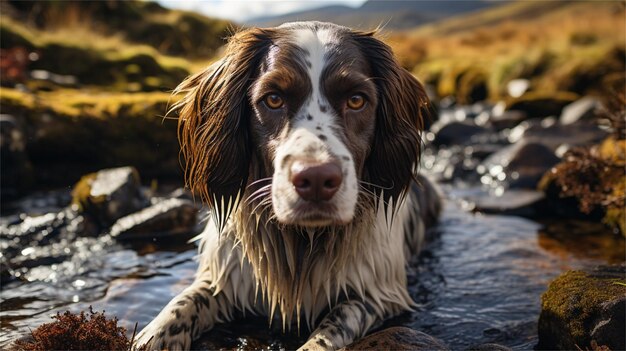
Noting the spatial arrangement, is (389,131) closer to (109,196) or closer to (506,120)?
(109,196)

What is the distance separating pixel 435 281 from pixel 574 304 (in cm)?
155

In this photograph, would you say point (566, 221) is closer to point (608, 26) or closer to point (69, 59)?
point (69, 59)

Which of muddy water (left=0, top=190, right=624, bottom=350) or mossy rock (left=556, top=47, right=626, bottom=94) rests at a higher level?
mossy rock (left=556, top=47, right=626, bottom=94)

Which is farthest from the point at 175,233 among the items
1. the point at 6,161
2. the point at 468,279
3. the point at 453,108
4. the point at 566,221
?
the point at 453,108

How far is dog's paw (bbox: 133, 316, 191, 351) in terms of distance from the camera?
3.30 metres

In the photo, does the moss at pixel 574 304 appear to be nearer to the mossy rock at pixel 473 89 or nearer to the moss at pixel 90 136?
the moss at pixel 90 136

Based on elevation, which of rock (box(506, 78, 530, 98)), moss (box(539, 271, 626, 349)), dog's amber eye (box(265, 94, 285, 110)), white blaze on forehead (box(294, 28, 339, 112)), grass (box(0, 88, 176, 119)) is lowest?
rock (box(506, 78, 530, 98))

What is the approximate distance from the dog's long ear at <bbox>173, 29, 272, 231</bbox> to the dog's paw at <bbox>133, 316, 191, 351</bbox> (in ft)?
1.97

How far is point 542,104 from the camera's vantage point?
12609mm

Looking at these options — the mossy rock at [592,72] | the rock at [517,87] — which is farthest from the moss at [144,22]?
the mossy rock at [592,72]

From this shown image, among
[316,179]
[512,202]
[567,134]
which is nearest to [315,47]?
[316,179]

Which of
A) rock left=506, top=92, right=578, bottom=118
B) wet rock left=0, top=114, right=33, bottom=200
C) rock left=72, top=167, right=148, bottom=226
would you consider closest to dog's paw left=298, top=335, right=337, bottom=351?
rock left=72, top=167, right=148, bottom=226

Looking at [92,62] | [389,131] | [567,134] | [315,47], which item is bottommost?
[567,134]

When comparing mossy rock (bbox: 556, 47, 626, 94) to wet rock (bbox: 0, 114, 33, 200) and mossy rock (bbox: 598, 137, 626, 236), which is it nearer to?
mossy rock (bbox: 598, 137, 626, 236)
